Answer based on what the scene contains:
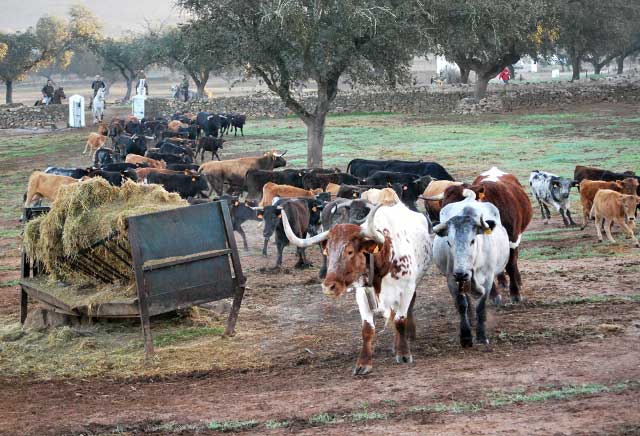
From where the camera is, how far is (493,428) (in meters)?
6.58

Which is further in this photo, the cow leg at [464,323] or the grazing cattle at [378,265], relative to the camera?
the cow leg at [464,323]

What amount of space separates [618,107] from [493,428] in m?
38.0

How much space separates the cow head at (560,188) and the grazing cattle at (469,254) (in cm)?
781

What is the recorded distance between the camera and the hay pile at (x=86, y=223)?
10500mm

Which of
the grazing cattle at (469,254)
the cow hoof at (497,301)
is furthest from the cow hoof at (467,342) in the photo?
the cow hoof at (497,301)

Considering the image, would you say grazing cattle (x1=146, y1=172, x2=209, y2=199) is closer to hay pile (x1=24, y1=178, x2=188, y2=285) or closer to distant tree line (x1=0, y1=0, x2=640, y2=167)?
distant tree line (x1=0, y1=0, x2=640, y2=167)

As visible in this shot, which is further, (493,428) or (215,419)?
(215,419)

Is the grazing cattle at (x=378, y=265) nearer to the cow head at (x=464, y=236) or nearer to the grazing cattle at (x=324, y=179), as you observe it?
the cow head at (x=464, y=236)

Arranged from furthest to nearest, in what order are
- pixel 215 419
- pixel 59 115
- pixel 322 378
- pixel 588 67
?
pixel 588 67 < pixel 59 115 < pixel 322 378 < pixel 215 419

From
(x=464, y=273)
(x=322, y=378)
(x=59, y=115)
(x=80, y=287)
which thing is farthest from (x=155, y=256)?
(x=59, y=115)

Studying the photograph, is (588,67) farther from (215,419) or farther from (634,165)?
(215,419)

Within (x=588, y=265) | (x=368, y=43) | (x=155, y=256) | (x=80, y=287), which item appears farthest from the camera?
(x=368, y=43)

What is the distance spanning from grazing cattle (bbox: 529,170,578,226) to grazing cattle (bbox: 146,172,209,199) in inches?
273

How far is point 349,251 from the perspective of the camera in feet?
27.3
